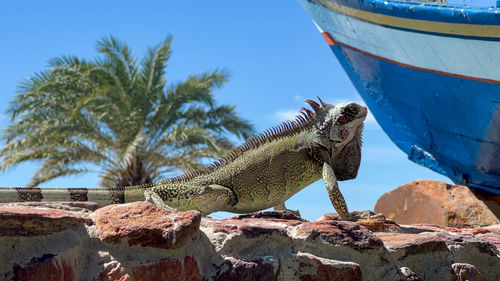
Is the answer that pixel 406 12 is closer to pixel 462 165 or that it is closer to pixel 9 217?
pixel 462 165

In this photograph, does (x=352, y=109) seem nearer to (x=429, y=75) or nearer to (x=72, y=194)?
(x=72, y=194)

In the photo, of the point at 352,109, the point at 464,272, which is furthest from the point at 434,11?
the point at 464,272

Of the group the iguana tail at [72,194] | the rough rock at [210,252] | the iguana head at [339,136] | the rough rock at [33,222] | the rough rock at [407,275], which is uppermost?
the iguana head at [339,136]

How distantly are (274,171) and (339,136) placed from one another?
21.9 inches

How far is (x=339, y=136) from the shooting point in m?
3.60

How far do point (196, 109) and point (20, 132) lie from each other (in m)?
4.52

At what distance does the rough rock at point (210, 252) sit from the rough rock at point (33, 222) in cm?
1

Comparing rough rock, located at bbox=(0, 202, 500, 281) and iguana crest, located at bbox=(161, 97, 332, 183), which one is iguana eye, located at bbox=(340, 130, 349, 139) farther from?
rough rock, located at bbox=(0, 202, 500, 281)

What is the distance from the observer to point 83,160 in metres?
12.8

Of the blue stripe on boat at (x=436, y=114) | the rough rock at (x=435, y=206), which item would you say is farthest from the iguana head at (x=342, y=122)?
the blue stripe on boat at (x=436, y=114)

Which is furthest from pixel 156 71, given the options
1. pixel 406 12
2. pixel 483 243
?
pixel 483 243

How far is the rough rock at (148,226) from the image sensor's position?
5.91 ft

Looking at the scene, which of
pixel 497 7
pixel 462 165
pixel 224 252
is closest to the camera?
pixel 224 252

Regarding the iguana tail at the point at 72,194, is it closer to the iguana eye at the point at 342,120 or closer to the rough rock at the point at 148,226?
the rough rock at the point at 148,226
